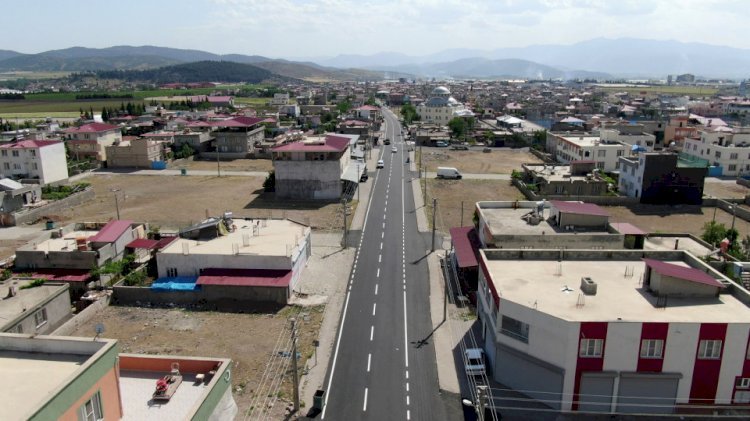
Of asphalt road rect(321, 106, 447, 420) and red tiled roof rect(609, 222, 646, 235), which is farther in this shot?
red tiled roof rect(609, 222, 646, 235)

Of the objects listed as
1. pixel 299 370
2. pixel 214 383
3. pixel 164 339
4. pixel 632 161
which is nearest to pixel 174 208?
pixel 164 339

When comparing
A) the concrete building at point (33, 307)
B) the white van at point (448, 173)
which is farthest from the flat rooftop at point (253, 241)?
the white van at point (448, 173)

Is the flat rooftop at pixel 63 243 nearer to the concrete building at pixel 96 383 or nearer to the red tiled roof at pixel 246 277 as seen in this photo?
the red tiled roof at pixel 246 277

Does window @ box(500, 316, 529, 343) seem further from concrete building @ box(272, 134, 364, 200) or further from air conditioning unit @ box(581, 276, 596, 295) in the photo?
concrete building @ box(272, 134, 364, 200)

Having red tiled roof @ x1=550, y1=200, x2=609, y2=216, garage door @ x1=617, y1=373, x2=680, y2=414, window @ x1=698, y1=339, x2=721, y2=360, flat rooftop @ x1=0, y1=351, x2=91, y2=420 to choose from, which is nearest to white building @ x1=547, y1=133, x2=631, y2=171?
red tiled roof @ x1=550, y1=200, x2=609, y2=216

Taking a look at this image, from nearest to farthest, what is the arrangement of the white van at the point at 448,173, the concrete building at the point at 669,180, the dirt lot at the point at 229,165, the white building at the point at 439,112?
the concrete building at the point at 669,180, the white van at the point at 448,173, the dirt lot at the point at 229,165, the white building at the point at 439,112

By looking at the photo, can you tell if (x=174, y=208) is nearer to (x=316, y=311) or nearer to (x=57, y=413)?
(x=316, y=311)

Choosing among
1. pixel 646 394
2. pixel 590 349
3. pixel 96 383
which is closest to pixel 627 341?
pixel 590 349

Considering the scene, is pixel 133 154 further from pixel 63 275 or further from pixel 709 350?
pixel 709 350
